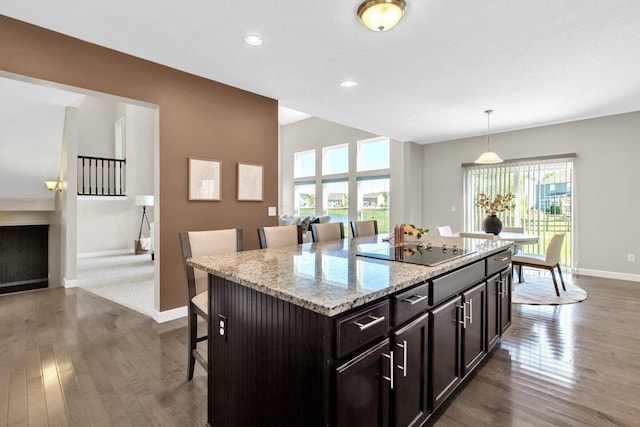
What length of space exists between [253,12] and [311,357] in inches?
92.2

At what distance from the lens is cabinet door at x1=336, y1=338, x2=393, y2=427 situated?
106 cm

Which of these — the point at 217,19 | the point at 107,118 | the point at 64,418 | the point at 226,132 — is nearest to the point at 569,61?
the point at 217,19

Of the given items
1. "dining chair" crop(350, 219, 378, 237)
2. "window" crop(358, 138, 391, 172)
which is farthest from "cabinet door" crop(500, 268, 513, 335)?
"window" crop(358, 138, 391, 172)

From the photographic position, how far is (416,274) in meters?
1.42

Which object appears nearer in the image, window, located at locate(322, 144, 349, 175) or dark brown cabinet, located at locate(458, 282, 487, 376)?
dark brown cabinet, located at locate(458, 282, 487, 376)

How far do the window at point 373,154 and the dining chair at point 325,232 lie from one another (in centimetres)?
473

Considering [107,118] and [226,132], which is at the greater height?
[107,118]

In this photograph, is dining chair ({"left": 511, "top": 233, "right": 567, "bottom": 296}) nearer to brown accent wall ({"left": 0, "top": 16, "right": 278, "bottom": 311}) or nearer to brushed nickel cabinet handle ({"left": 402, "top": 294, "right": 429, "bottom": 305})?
brushed nickel cabinet handle ({"left": 402, "top": 294, "right": 429, "bottom": 305})

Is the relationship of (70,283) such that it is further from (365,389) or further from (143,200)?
(365,389)

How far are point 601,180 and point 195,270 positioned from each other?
20.4 feet

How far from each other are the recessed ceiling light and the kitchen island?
1857 millimetres

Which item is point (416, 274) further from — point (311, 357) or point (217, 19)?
point (217, 19)

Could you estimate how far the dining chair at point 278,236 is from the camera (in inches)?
99.4

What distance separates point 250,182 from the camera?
3891 mm
